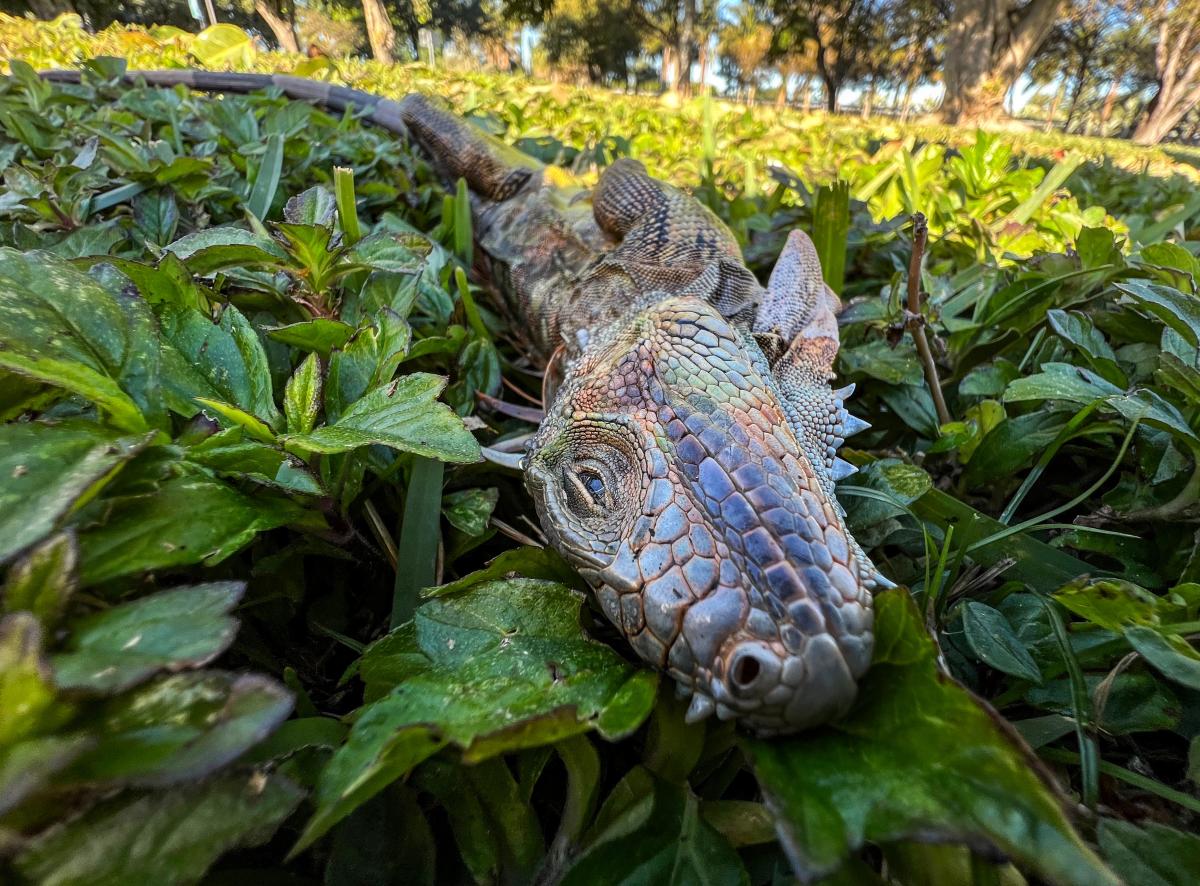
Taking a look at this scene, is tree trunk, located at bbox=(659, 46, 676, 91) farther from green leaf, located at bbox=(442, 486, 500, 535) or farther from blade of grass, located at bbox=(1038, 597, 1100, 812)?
blade of grass, located at bbox=(1038, 597, 1100, 812)

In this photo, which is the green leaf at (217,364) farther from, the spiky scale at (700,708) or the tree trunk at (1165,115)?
the tree trunk at (1165,115)

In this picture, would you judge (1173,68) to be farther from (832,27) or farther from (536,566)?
(536,566)

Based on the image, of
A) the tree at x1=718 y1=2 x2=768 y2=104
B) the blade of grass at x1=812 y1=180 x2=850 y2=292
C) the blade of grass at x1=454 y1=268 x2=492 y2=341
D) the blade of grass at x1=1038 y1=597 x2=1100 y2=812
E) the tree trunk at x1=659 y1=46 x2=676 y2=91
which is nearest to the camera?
the blade of grass at x1=1038 y1=597 x2=1100 y2=812

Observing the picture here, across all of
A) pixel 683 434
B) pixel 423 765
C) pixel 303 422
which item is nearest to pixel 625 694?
pixel 423 765

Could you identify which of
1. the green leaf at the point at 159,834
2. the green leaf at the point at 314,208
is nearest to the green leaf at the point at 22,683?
the green leaf at the point at 159,834

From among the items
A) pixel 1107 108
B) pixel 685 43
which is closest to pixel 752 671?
pixel 685 43

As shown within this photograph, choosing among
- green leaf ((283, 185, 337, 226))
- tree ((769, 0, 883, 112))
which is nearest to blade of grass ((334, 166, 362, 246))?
green leaf ((283, 185, 337, 226))
